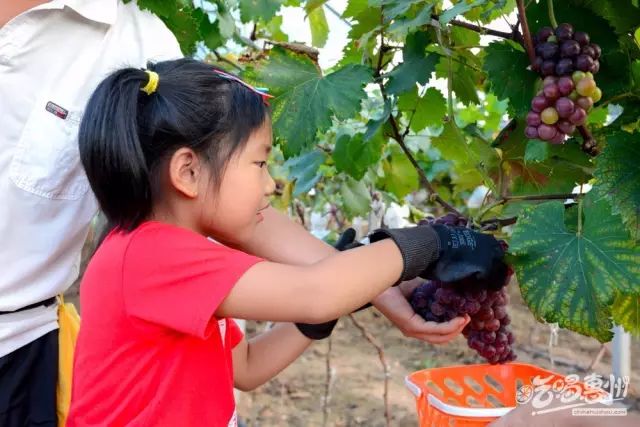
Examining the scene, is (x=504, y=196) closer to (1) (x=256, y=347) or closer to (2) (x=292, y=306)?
(2) (x=292, y=306)

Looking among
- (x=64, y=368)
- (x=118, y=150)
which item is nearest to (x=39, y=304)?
(x=64, y=368)

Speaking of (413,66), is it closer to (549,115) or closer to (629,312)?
(549,115)

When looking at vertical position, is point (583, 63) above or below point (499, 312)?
above

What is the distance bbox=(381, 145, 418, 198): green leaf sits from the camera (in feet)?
9.29

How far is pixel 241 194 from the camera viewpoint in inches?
52.7

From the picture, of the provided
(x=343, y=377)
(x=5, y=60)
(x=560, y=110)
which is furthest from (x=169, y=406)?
(x=343, y=377)

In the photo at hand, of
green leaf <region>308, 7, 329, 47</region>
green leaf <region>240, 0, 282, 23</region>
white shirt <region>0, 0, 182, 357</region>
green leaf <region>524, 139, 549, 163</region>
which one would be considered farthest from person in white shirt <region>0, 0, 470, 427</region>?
green leaf <region>308, 7, 329, 47</region>

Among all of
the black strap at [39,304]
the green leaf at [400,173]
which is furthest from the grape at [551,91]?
the green leaf at [400,173]

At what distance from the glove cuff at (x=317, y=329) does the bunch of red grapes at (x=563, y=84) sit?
1.79ft

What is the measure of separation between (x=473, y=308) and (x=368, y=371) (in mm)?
3052

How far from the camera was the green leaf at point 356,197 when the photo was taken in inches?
115

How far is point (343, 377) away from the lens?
4285 millimetres

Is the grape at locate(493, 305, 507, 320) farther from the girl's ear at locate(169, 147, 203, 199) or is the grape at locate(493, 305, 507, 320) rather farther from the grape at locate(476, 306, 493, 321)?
the girl's ear at locate(169, 147, 203, 199)

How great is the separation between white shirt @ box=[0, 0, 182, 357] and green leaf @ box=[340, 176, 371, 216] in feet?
4.67
